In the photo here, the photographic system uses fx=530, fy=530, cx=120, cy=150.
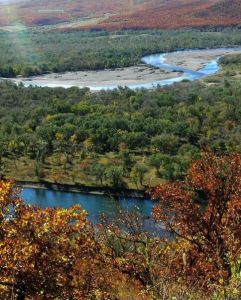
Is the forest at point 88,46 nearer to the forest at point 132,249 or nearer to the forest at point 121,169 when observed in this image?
the forest at point 121,169

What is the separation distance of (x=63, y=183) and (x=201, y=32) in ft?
393

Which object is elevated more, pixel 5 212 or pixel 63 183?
pixel 5 212

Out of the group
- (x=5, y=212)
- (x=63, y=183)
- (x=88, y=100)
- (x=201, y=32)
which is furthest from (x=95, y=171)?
(x=201, y=32)

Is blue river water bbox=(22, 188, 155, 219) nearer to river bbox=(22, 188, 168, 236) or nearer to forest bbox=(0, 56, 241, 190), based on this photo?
river bbox=(22, 188, 168, 236)

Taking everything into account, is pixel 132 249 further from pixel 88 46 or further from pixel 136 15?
pixel 136 15

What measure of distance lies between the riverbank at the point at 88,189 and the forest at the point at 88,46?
57.6 meters

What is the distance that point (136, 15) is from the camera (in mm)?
178500

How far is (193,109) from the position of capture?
208ft

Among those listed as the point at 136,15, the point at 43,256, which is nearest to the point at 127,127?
the point at 43,256

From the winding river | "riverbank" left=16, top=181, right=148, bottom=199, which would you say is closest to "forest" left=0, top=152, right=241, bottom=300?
"riverbank" left=16, top=181, right=148, bottom=199

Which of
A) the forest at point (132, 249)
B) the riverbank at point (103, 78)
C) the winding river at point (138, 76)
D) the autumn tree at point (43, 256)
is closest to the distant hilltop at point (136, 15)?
the winding river at point (138, 76)

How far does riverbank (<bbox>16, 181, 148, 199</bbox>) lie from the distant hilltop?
125231 millimetres

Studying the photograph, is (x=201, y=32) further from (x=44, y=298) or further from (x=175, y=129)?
(x=44, y=298)

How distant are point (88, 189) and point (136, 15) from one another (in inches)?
5511
